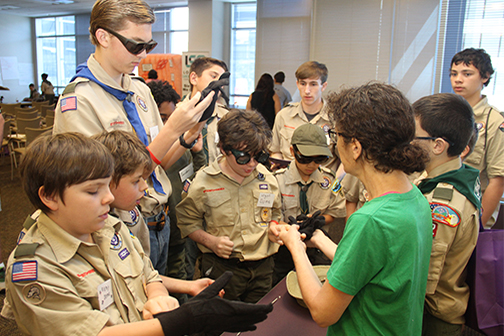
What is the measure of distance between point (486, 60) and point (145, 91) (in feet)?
8.18

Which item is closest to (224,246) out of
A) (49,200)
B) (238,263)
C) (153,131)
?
(238,263)

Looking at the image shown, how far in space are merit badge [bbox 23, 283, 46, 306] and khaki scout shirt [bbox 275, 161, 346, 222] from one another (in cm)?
146

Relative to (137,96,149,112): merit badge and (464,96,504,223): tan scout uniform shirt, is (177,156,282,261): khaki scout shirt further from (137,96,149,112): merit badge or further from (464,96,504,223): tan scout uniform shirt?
(464,96,504,223): tan scout uniform shirt

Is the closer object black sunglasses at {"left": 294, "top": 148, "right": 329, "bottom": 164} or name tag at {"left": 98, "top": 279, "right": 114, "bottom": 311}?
name tag at {"left": 98, "top": 279, "right": 114, "bottom": 311}

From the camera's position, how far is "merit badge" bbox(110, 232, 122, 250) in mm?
1185

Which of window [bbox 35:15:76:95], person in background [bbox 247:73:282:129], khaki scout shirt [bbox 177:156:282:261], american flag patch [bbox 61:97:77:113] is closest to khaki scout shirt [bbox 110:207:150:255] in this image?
khaki scout shirt [bbox 177:156:282:261]

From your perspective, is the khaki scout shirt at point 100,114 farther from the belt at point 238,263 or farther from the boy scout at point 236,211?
the belt at point 238,263

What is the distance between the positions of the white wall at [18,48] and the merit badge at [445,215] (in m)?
18.6

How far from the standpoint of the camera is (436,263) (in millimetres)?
1402

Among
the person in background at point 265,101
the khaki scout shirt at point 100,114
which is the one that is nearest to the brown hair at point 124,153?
the khaki scout shirt at point 100,114

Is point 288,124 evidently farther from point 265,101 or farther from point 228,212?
point 265,101

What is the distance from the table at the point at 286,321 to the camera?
1248mm

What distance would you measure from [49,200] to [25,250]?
15 cm

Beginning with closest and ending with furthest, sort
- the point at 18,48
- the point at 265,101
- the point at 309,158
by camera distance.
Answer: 1. the point at 309,158
2. the point at 265,101
3. the point at 18,48
